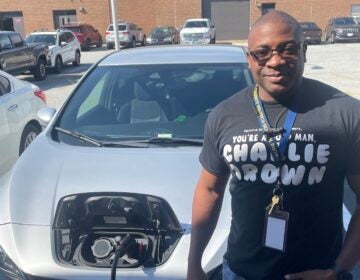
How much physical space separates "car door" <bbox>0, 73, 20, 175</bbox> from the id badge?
14.1 feet

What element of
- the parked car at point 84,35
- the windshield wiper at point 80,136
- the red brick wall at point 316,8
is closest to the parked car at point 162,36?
the parked car at point 84,35

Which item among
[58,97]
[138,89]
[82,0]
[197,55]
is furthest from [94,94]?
[82,0]

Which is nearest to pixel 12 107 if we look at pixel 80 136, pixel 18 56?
pixel 80 136

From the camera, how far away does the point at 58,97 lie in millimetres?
12914

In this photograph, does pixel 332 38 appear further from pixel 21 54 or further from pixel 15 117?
pixel 15 117

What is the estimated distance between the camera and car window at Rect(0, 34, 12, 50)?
14.9m

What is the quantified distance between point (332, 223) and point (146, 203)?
40.0 inches

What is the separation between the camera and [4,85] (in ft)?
20.4

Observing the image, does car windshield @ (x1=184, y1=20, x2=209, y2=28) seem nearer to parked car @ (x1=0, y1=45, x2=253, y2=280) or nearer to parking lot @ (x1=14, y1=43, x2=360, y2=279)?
parking lot @ (x1=14, y1=43, x2=360, y2=279)

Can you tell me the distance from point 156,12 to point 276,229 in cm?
4137

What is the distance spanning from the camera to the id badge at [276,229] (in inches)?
68.6

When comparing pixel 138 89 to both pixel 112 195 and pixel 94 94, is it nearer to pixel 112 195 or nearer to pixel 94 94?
pixel 94 94

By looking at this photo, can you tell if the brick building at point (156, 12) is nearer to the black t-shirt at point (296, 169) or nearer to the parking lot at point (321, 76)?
the parking lot at point (321, 76)

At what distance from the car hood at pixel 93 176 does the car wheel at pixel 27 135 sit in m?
3.17
